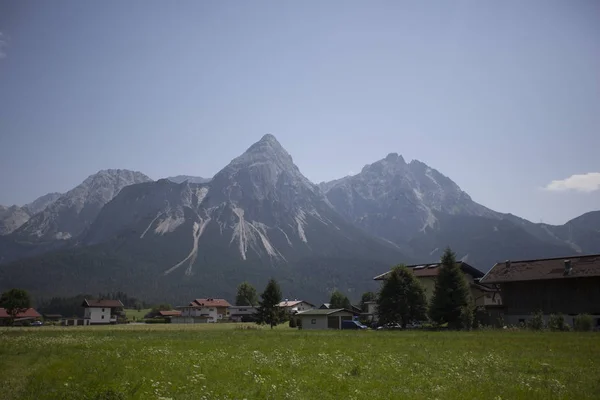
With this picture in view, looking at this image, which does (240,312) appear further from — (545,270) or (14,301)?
(545,270)

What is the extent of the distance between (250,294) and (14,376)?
150 meters

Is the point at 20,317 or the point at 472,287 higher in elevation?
the point at 472,287

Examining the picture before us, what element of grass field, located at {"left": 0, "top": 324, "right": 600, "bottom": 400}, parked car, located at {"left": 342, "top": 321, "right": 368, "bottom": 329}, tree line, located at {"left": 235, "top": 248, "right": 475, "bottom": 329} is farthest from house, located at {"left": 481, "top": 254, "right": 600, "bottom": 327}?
grass field, located at {"left": 0, "top": 324, "right": 600, "bottom": 400}

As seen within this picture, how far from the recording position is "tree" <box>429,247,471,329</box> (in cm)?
5612

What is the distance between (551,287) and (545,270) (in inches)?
115

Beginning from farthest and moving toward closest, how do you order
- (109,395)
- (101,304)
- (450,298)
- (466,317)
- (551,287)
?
(101,304)
(551,287)
(450,298)
(466,317)
(109,395)

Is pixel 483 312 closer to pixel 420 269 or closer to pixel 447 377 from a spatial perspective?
pixel 420 269

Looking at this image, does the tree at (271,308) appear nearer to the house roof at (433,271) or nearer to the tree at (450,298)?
the house roof at (433,271)

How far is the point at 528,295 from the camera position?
6038 centimetres

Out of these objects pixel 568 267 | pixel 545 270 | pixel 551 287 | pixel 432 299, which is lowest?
pixel 432 299

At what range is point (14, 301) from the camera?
12656cm

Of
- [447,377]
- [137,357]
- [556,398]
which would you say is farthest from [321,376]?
[137,357]

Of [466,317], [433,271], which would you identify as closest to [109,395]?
[466,317]

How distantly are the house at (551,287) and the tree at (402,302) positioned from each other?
9597mm
